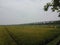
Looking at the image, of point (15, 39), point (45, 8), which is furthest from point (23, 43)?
point (45, 8)

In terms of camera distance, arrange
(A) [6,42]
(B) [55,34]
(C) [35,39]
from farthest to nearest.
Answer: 1. (B) [55,34]
2. (C) [35,39]
3. (A) [6,42]

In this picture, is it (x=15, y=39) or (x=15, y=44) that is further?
(x=15, y=39)

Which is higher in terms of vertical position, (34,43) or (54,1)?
(54,1)

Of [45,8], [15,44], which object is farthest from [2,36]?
[45,8]

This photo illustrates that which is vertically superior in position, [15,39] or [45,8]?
[45,8]

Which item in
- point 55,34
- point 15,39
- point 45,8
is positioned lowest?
point 55,34

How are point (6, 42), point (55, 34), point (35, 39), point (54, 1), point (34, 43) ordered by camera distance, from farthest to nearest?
point (55, 34), point (54, 1), point (35, 39), point (34, 43), point (6, 42)

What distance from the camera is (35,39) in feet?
119

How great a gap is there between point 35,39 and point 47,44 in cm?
210

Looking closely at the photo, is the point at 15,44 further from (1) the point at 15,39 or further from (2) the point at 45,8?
(2) the point at 45,8

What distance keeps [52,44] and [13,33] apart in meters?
6.41

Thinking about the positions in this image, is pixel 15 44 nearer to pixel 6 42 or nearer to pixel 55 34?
pixel 6 42

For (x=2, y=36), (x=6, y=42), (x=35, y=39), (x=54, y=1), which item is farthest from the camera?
(x=54, y=1)

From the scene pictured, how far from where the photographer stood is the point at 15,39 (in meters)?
32.9
